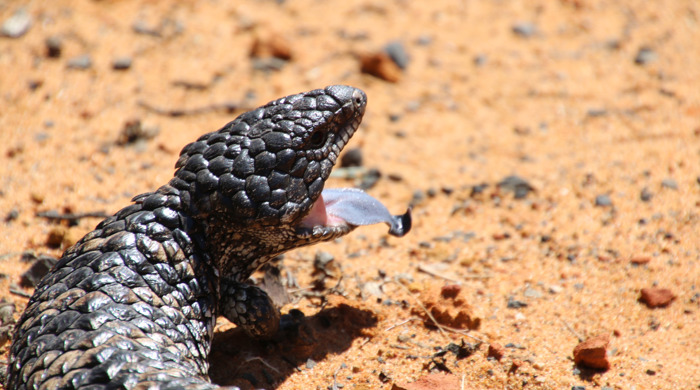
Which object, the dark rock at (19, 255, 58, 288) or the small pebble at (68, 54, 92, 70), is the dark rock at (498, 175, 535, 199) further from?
the small pebble at (68, 54, 92, 70)

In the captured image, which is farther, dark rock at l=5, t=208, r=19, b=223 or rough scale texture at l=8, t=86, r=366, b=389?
dark rock at l=5, t=208, r=19, b=223

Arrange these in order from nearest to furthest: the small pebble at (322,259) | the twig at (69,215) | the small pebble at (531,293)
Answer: the small pebble at (531,293), the small pebble at (322,259), the twig at (69,215)

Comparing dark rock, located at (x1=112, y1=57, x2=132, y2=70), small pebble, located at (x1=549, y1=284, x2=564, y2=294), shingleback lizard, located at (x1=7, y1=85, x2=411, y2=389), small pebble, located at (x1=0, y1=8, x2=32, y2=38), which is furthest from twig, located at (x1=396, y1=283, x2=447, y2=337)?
small pebble, located at (x1=0, y1=8, x2=32, y2=38)

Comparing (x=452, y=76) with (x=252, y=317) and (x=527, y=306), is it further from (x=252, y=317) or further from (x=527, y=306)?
(x=252, y=317)

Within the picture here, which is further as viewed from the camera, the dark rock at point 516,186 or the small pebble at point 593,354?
the dark rock at point 516,186

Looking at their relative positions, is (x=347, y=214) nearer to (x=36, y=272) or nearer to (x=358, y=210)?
(x=358, y=210)

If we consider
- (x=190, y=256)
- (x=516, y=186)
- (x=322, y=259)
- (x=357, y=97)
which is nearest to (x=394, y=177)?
(x=516, y=186)

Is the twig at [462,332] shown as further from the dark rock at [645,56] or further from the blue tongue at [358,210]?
→ the dark rock at [645,56]

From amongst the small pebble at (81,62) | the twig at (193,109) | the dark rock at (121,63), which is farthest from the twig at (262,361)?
the small pebble at (81,62)
